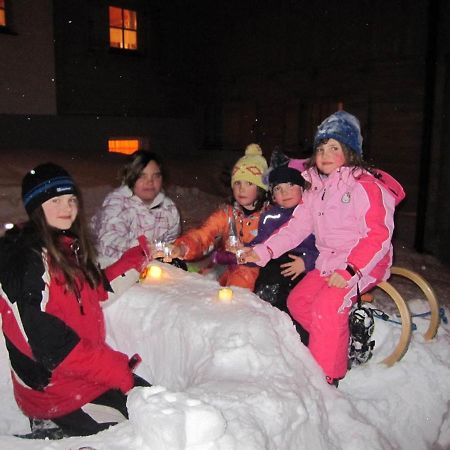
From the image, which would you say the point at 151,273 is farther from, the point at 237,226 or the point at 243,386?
the point at 243,386

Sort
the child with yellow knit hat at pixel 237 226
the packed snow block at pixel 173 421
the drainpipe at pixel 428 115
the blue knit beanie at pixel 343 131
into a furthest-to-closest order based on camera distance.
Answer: the drainpipe at pixel 428 115, the child with yellow knit hat at pixel 237 226, the blue knit beanie at pixel 343 131, the packed snow block at pixel 173 421

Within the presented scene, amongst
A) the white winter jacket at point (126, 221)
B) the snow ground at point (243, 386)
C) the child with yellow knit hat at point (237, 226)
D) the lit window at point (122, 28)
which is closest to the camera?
the snow ground at point (243, 386)

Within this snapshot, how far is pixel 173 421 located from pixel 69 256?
1364 mm

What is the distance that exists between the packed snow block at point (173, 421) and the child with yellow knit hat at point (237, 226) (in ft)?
7.52

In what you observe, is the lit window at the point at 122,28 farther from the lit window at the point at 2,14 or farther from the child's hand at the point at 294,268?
the child's hand at the point at 294,268

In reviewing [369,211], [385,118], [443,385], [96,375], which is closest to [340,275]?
[369,211]

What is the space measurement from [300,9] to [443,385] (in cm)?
1247

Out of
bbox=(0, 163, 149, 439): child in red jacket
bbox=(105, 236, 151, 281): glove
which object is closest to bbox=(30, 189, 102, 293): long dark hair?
bbox=(0, 163, 149, 439): child in red jacket

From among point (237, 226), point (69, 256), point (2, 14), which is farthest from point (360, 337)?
point (2, 14)

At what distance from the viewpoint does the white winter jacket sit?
168 inches

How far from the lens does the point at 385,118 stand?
39.2 feet

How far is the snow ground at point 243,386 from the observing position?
5.65ft

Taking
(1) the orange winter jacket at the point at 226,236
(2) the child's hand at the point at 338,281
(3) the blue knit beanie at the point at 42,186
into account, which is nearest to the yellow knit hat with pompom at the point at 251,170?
(1) the orange winter jacket at the point at 226,236

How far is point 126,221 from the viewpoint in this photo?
439 cm
